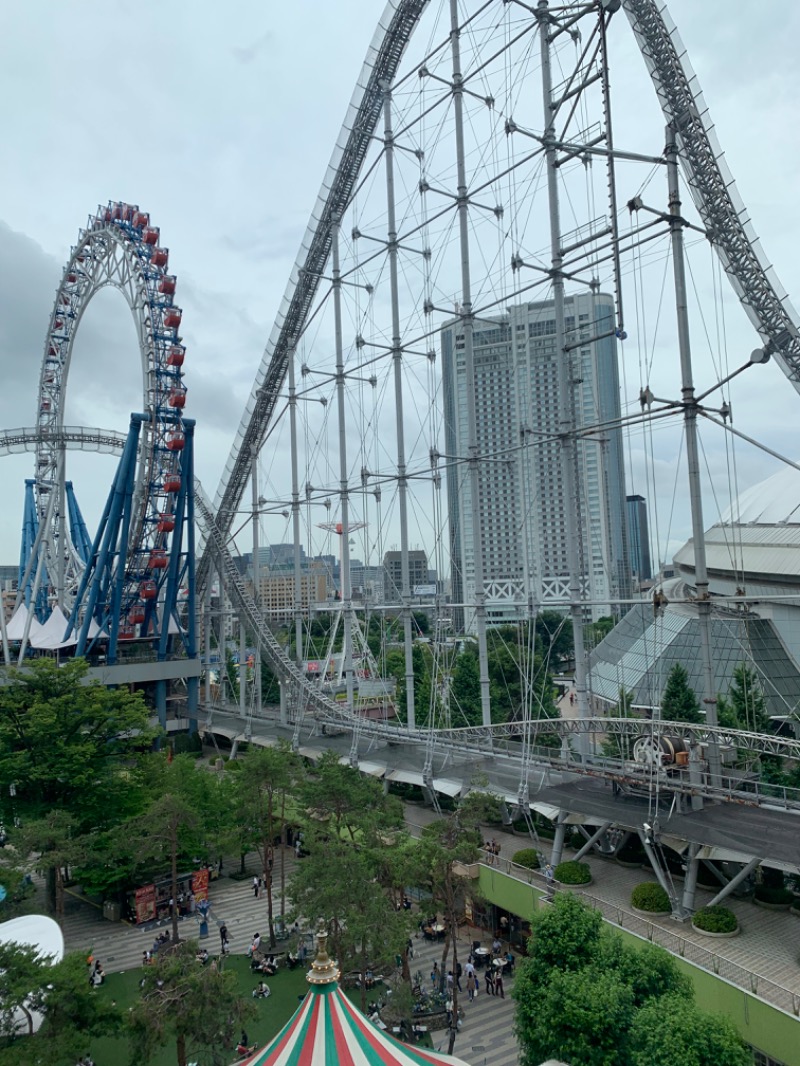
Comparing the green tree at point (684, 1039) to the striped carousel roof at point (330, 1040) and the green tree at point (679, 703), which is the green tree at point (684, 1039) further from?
the green tree at point (679, 703)

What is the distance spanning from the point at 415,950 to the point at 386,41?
2960cm

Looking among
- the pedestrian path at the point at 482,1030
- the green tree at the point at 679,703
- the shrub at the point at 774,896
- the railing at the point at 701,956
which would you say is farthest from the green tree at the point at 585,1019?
the green tree at the point at 679,703

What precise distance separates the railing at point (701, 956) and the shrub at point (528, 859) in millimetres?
1960

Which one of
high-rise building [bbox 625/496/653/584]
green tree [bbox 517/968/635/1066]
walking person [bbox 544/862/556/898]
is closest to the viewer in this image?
green tree [bbox 517/968/635/1066]

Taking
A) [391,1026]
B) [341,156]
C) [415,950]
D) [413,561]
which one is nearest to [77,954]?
[391,1026]

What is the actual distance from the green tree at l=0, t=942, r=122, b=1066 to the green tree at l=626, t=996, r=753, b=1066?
7.49 m

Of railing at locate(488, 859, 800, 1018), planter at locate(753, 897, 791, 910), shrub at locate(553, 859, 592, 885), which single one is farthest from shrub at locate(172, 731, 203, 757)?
planter at locate(753, 897, 791, 910)

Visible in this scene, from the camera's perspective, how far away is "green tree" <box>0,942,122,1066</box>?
1061 centimetres

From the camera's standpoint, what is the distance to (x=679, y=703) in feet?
96.0

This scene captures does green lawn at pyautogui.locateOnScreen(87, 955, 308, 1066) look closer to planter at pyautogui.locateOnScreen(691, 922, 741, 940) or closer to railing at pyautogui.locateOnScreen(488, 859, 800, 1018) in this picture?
railing at pyautogui.locateOnScreen(488, 859, 800, 1018)

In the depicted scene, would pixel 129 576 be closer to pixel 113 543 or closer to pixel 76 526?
pixel 113 543

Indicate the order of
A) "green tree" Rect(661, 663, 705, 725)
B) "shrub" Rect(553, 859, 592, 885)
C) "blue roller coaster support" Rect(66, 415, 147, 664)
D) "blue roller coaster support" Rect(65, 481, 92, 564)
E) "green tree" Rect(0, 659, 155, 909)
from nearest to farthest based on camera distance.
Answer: "shrub" Rect(553, 859, 592, 885) < "green tree" Rect(0, 659, 155, 909) < "green tree" Rect(661, 663, 705, 725) < "blue roller coaster support" Rect(66, 415, 147, 664) < "blue roller coaster support" Rect(65, 481, 92, 564)

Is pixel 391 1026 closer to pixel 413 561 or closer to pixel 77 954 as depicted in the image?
pixel 77 954

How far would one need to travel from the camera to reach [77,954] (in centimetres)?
1237
